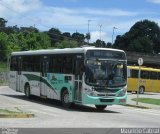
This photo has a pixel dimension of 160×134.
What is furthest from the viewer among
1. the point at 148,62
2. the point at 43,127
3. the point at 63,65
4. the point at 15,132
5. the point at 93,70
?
the point at 148,62

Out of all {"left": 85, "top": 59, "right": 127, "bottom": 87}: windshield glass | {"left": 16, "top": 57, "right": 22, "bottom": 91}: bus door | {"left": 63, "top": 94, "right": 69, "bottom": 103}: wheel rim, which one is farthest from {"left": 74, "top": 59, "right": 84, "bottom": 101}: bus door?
{"left": 16, "top": 57, "right": 22, "bottom": 91}: bus door

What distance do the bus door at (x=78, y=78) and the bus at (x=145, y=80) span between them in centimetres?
2782

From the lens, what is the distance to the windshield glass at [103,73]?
24.8 meters

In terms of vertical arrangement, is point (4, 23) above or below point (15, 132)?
above

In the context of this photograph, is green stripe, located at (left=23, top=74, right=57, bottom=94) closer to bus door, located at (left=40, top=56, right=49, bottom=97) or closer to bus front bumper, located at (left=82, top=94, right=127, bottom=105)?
bus door, located at (left=40, top=56, right=49, bottom=97)

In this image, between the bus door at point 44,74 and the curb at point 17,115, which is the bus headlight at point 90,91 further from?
the bus door at point 44,74

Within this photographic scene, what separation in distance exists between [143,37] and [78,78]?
119115 mm

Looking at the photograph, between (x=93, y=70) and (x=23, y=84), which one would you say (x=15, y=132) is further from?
(x=23, y=84)

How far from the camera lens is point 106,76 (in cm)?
2505

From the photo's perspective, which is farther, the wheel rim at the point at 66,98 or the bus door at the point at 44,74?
the bus door at the point at 44,74

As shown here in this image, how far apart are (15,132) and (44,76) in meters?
15.0

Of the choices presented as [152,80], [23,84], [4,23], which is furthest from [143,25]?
[23,84]

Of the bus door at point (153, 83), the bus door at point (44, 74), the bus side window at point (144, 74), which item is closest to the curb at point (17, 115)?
the bus door at point (44, 74)

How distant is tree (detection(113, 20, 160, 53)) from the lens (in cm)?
14312
